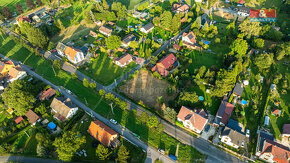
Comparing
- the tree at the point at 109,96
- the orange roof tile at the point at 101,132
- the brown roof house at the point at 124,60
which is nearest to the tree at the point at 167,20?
the brown roof house at the point at 124,60

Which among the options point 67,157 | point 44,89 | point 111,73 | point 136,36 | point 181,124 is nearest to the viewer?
point 67,157

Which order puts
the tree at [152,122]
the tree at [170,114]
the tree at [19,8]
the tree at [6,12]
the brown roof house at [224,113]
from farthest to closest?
the tree at [19,8], the tree at [6,12], the brown roof house at [224,113], the tree at [170,114], the tree at [152,122]

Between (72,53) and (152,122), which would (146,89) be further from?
(72,53)

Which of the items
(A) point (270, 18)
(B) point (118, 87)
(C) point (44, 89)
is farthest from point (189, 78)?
(A) point (270, 18)

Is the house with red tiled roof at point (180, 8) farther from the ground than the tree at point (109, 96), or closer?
farther from the ground

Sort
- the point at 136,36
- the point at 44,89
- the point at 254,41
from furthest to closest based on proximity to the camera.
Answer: the point at 136,36, the point at 254,41, the point at 44,89

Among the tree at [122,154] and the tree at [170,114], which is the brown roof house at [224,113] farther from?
the tree at [122,154]

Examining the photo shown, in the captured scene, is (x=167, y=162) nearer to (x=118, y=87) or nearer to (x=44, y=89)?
(x=118, y=87)
